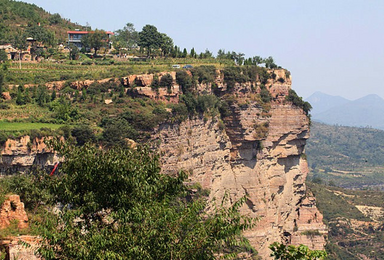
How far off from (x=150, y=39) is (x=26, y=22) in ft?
51.4

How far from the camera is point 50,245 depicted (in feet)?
67.4

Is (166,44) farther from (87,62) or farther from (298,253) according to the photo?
(298,253)

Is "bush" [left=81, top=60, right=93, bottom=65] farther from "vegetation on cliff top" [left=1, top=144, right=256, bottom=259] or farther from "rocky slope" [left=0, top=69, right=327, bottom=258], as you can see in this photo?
"vegetation on cliff top" [left=1, top=144, right=256, bottom=259]

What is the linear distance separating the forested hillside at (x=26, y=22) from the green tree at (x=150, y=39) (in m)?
9.20

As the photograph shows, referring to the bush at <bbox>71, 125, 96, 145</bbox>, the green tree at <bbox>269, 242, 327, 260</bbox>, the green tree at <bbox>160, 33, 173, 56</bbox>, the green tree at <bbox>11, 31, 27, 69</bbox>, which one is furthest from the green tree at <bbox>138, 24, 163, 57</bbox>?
the green tree at <bbox>269, 242, 327, 260</bbox>

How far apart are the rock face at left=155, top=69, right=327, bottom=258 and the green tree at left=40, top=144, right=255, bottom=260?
1023 inches

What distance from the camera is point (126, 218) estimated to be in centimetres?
2138

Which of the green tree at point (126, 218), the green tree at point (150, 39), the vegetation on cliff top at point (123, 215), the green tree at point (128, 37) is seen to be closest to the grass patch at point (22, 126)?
the vegetation on cliff top at point (123, 215)

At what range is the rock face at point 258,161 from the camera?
2083 inches

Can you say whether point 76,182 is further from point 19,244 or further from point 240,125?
point 240,125

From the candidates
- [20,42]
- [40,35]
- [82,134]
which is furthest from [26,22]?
[82,134]

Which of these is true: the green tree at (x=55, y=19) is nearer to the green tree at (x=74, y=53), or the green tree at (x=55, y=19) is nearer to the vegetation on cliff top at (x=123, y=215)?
the green tree at (x=74, y=53)

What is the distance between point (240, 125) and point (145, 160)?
34390mm

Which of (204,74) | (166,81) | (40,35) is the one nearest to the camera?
(166,81)
